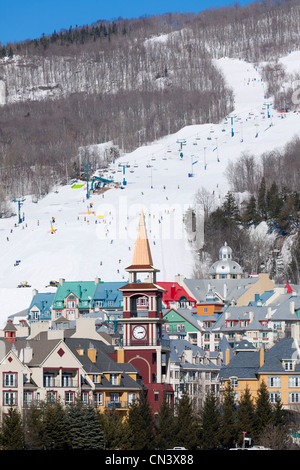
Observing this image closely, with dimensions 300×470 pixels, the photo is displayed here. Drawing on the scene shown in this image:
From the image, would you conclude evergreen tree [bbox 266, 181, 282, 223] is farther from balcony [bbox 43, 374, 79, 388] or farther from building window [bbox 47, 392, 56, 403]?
building window [bbox 47, 392, 56, 403]

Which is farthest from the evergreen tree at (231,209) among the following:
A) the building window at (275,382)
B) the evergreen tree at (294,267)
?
the building window at (275,382)

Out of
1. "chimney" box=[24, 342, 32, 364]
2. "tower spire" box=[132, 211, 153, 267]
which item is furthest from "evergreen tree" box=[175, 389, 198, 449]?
"tower spire" box=[132, 211, 153, 267]

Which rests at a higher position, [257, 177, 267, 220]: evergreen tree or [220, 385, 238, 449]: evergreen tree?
[257, 177, 267, 220]: evergreen tree

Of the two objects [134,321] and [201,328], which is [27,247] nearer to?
[201,328]

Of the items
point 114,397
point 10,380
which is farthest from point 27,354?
point 114,397

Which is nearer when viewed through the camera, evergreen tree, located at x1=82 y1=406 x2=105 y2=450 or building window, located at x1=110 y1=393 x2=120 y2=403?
evergreen tree, located at x1=82 y1=406 x2=105 y2=450

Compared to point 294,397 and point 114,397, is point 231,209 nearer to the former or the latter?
point 294,397

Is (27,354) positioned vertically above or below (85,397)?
above
